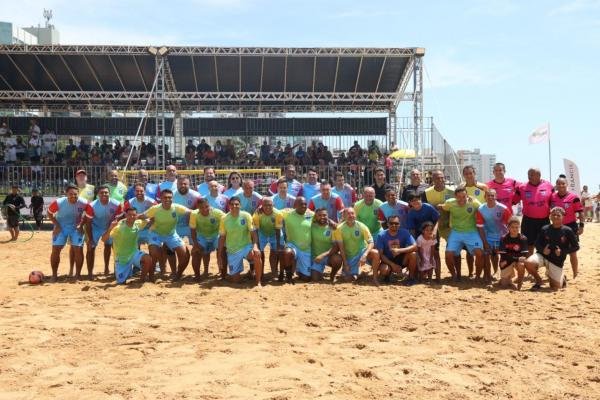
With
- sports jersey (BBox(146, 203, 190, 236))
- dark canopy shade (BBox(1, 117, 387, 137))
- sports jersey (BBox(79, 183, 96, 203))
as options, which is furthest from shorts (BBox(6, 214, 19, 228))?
dark canopy shade (BBox(1, 117, 387, 137))

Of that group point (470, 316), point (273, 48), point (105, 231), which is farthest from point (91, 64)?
point (470, 316)

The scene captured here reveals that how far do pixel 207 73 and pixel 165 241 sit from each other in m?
11.8

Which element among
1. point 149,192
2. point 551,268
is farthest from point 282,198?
point 551,268

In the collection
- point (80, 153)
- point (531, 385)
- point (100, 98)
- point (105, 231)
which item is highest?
point (100, 98)

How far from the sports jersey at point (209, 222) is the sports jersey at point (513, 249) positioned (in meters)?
4.38

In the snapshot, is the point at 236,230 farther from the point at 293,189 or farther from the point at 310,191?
the point at 293,189

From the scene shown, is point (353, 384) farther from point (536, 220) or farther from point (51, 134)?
point (51, 134)

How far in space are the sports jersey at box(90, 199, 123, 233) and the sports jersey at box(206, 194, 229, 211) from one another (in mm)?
1539

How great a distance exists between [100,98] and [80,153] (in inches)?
113

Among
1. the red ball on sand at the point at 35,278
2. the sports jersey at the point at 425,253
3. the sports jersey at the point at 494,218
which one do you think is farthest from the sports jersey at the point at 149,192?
the sports jersey at the point at 494,218

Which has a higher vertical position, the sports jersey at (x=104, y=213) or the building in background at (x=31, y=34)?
the building in background at (x=31, y=34)

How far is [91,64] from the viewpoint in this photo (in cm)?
1966

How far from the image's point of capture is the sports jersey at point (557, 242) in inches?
335

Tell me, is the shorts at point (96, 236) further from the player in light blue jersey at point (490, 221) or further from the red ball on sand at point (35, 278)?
the player in light blue jersey at point (490, 221)
